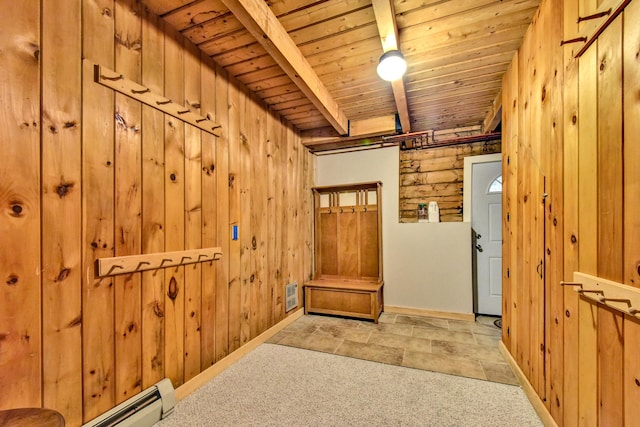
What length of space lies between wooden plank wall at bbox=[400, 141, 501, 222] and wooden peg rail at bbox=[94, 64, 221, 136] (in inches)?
105

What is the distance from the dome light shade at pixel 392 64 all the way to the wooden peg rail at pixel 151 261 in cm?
191

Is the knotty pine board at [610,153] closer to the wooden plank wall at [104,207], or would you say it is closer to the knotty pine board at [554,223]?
the knotty pine board at [554,223]

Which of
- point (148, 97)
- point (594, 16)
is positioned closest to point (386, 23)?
point (594, 16)

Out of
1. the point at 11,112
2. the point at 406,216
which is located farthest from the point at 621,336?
the point at 406,216

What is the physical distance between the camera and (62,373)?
1.23 metres

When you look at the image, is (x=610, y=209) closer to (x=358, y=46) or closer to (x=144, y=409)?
(x=358, y=46)

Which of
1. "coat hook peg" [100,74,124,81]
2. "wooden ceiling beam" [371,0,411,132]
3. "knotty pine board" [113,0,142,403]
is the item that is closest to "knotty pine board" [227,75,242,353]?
"knotty pine board" [113,0,142,403]

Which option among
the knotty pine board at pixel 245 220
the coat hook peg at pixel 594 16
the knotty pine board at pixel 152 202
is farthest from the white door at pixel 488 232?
the knotty pine board at pixel 152 202

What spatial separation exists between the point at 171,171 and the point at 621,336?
240cm

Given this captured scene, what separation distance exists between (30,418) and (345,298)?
2846 mm

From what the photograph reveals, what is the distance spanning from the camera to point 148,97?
1.61m

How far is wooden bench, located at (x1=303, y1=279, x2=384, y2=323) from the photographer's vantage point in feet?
10.4

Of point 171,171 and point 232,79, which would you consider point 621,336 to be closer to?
point 171,171

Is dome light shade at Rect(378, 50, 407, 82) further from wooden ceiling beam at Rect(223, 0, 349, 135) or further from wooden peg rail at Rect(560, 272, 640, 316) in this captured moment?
wooden peg rail at Rect(560, 272, 640, 316)
